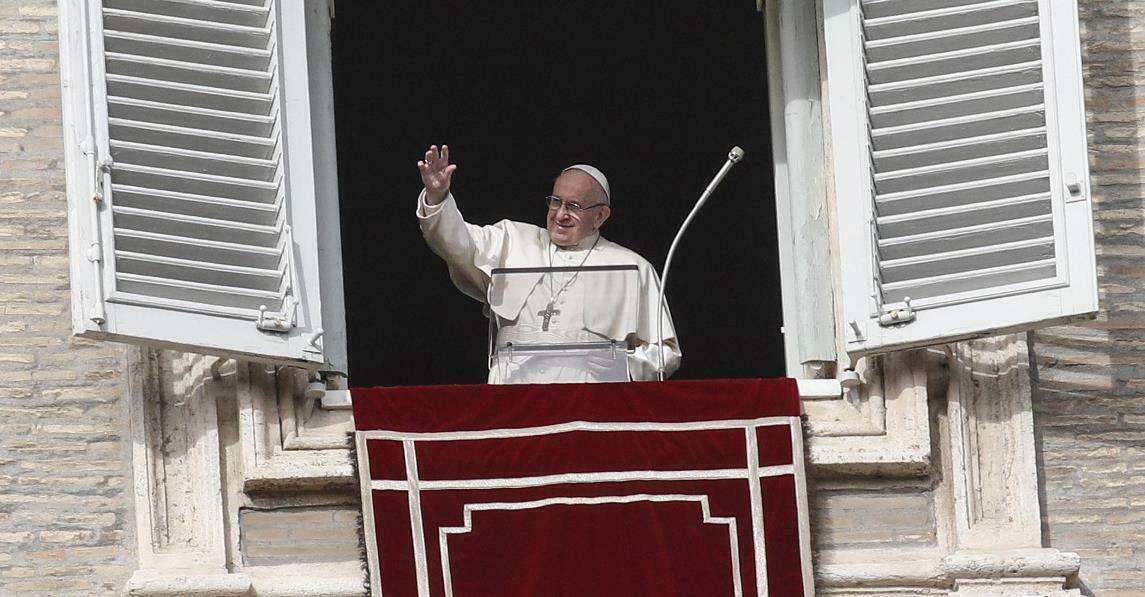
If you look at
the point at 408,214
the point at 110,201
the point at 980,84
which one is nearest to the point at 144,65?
the point at 110,201

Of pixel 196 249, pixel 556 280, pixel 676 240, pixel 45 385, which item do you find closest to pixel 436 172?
pixel 556 280

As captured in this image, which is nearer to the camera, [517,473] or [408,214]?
[517,473]

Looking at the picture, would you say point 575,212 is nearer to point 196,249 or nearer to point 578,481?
point 578,481

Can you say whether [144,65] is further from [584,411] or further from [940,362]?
[940,362]

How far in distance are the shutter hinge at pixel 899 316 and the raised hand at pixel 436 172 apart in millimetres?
1348

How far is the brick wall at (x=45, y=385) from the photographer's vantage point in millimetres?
8906

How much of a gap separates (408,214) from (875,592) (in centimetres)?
390

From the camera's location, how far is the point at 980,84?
903 cm

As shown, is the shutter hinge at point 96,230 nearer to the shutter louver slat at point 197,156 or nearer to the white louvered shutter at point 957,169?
the shutter louver slat at point 197,156

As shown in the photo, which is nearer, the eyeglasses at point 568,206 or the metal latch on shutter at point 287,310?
the metal latch on shutter at point 287,310

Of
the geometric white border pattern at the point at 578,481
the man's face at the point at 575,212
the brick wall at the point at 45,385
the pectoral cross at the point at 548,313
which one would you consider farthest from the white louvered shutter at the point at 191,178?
the man's face at the point at 575,212

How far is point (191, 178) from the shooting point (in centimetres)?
887

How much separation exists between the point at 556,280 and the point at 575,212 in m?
0.63

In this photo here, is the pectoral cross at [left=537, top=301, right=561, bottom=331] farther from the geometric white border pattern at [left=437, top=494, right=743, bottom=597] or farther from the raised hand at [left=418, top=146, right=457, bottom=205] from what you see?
the geometric white border pattern at [left=437, top=494, right=743, bottom=597]
